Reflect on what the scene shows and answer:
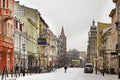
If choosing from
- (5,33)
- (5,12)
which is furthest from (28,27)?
(5,12)

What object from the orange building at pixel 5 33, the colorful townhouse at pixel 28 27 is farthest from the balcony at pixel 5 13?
the colorful townhouse at pixel 28 27

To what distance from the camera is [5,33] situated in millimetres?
60969

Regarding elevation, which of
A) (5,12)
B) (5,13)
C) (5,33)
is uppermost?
(5,12)

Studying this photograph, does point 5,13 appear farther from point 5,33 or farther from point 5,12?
point 5,33

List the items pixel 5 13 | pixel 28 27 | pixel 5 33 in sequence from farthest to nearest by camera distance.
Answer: pixel 28 27
pixel 5 33
pixel 5 13

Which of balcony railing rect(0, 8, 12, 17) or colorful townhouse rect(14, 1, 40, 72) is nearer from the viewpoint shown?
balcony railing rect(0, 8, 12, 17)

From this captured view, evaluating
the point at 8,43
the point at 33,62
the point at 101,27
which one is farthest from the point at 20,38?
the point at 101,27

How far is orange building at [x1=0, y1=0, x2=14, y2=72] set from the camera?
194 ft

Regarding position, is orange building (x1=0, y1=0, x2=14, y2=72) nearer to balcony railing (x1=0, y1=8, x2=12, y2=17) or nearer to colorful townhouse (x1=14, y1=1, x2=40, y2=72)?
balcony railing (x1=0, y1=8, x2=12, y2=17)

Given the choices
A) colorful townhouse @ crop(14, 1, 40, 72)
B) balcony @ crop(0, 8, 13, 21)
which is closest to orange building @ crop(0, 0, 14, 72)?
balcony @ crop(0, 8, 13, 21)

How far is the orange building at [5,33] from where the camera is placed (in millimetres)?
59062

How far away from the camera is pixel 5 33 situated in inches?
2400

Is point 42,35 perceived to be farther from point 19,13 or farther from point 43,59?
point 19,13

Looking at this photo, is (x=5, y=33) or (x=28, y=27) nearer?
(x=5, y=33)
